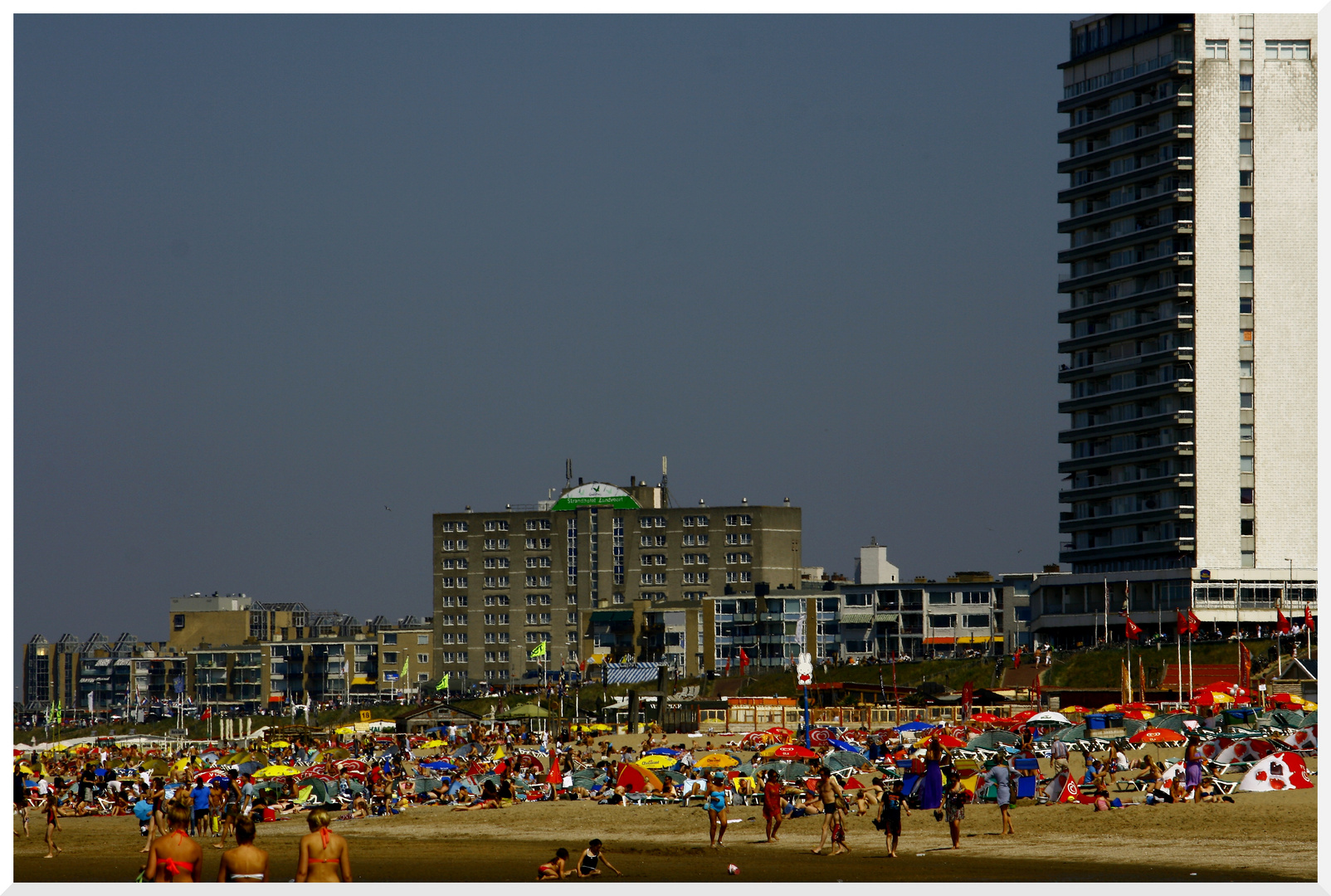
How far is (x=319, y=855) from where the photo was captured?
17906 mm

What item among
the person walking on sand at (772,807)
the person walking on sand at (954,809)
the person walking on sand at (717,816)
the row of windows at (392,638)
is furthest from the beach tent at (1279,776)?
the row of windows at (392,638)

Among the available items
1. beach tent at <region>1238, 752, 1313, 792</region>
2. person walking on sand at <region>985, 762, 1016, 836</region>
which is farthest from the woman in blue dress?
beach tent at <region>1238, 752, 1313, 792</region>

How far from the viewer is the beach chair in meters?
36.3

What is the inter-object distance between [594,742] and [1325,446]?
51.5 m

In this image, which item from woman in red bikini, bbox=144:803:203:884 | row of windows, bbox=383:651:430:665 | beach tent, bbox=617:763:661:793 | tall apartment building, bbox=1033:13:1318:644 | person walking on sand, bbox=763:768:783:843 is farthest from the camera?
row of windows, bbox=383:651:430:665

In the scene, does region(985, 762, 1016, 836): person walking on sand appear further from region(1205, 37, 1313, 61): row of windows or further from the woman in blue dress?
region(1205, 37, 1313, 61): row of windows

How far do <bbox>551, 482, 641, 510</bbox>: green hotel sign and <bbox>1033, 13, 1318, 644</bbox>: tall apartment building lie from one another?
7544 cm

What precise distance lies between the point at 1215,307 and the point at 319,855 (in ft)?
322

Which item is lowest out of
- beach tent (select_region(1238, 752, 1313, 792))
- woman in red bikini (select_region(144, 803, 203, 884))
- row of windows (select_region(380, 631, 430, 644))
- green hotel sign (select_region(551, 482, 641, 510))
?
row of windows (select_region(380, 631, 430, 644))

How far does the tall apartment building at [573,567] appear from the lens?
173 metres

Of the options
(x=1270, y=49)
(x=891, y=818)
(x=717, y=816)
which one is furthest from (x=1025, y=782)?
(x=1270, y=49)

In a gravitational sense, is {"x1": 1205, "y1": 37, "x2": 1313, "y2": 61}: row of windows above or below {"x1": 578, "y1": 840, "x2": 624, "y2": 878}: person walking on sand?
above

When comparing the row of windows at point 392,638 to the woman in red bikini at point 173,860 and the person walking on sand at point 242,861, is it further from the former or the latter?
the person walking on sand at point 242,861

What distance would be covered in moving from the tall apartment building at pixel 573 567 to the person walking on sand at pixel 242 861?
149m
